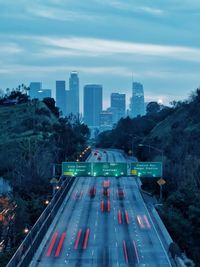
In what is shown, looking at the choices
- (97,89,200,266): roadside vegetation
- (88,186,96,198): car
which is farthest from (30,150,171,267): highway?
(97,89,200,266): roadside vegetation

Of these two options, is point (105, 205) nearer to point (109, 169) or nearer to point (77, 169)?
point (109, 169)

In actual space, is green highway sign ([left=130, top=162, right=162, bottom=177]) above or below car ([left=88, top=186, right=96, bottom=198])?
above

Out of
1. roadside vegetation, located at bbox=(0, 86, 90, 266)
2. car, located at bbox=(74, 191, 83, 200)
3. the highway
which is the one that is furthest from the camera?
car, located at bbox=(74, 191, 83, 200)

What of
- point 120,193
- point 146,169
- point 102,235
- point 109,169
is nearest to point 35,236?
point 102,235

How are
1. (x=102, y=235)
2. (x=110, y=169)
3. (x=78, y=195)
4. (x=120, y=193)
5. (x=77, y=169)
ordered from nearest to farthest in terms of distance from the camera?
(x=102, y=235) < (x=77, y=169) < (x=110, y=169) < (x=78, y=195) < (x=120, y=193)

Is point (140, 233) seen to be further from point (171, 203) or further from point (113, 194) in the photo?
point (113, 194)

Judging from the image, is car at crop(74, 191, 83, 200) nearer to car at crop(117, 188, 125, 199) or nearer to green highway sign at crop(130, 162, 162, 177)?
car at crop(117, 188, 125, 199)

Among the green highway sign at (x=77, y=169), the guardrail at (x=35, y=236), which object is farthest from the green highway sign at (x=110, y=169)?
the guardrail at (x=35, y=236)
